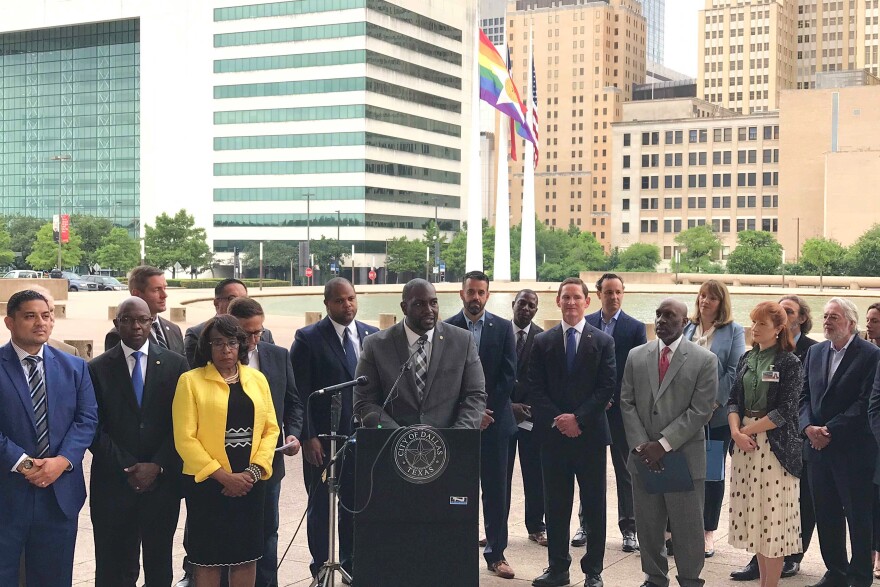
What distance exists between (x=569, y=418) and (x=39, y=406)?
148 inches

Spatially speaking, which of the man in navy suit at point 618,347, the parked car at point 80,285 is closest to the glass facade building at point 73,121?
the parked car at point 80,285

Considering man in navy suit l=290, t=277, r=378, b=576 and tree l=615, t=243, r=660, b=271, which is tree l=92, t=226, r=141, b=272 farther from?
man in navy suit l=290, t=277, r=378, b=576

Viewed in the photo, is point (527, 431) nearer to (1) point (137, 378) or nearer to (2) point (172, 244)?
(1) point (137, 378)

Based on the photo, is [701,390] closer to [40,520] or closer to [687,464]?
[687,464]

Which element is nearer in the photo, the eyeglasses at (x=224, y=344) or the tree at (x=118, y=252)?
the eyeglasses at (x=224, y=344)

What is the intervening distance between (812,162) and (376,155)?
6035 cm

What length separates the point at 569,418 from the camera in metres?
8.12

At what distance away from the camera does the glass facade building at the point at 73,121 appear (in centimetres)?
Answer: 14175

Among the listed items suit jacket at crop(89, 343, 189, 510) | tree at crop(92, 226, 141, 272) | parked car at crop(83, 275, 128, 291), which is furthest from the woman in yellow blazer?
tree at crop(92, 226, 141, 272)

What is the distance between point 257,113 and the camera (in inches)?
5049

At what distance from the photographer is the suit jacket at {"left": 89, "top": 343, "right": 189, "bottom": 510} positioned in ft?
22.0

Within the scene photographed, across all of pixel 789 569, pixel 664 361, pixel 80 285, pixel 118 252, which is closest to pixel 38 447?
pixel 664 361

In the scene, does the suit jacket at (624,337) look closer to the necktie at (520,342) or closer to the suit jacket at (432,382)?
the necktie at (520,342)

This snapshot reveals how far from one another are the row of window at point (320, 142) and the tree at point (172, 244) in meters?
25.6
